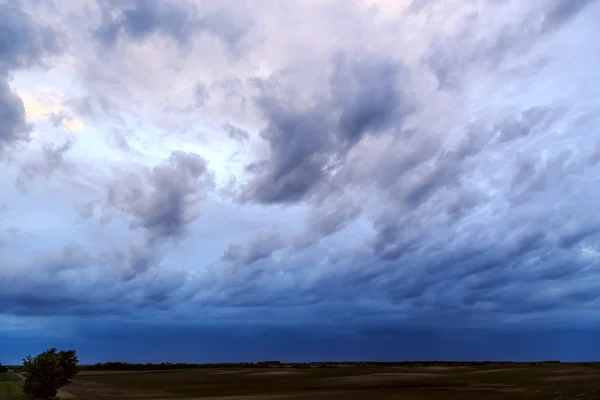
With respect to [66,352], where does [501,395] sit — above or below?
below

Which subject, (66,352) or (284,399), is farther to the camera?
(66,352)

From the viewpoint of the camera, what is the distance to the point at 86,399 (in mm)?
81000

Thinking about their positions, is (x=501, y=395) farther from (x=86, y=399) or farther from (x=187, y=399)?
(x=86, y=399)

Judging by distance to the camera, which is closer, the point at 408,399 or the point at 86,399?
the point at 408,399

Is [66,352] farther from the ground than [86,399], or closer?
farther from the ground

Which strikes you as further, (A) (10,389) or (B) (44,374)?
(A) (10,389)

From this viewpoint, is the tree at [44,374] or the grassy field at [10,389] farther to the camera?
the grassy field at [10,389]

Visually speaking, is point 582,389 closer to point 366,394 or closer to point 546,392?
point 546,392

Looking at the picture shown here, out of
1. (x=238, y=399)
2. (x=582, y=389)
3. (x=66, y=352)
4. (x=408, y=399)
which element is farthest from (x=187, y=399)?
(x=582, y=389)

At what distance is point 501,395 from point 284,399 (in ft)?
111

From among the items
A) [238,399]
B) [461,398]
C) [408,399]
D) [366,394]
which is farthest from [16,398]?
[461,398]

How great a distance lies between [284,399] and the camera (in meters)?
75.6

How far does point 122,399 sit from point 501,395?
62.5 metres

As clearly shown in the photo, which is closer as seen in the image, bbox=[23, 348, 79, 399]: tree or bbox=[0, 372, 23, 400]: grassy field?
bbox=[23, 348, 79, 399]: tree
